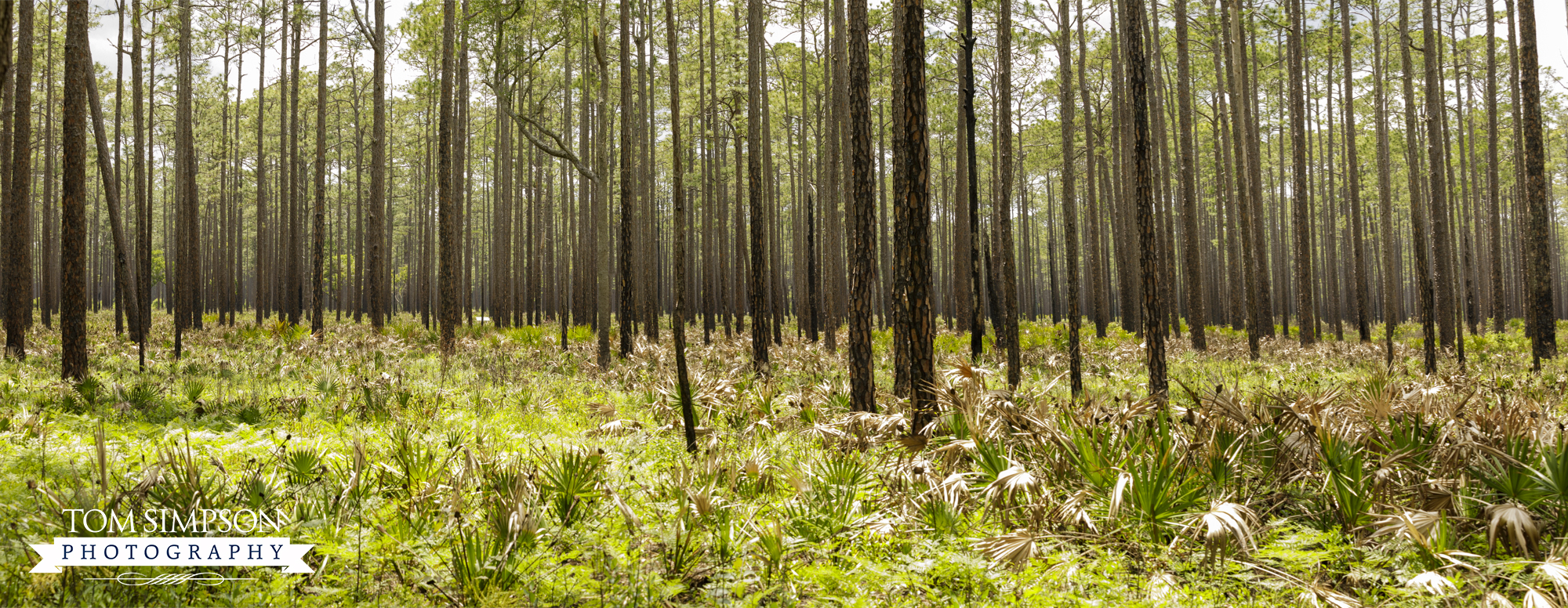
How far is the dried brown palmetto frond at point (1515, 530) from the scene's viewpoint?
3.24 meters

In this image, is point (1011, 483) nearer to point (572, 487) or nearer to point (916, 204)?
point (572, 487)

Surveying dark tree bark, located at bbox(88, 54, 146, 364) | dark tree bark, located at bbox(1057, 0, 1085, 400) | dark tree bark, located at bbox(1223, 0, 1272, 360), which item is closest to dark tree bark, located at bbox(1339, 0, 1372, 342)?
dark tree bark, located at bbox(1223, 0, 1272, 360)

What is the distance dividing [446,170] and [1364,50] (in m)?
25.9

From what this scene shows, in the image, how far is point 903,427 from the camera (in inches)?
231

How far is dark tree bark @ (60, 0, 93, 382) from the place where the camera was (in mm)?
7832

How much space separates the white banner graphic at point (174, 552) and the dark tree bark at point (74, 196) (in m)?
6.24

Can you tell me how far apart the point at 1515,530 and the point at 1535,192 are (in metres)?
12.4

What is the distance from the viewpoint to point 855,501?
456 cm

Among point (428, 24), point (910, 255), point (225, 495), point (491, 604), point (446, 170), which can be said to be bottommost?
point (491, 604)

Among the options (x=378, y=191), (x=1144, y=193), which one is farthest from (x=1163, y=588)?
(x=378, y=191)

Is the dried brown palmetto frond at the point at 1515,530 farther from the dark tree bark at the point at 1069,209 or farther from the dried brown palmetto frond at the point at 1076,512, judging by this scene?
the dark tree bark at the point at 1069,209

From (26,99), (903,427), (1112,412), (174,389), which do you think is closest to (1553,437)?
(1112,412)

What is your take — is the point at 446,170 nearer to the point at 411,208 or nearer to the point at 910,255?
the point at 910,255

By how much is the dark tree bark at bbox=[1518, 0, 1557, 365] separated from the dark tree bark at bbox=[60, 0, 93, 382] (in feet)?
63.0
